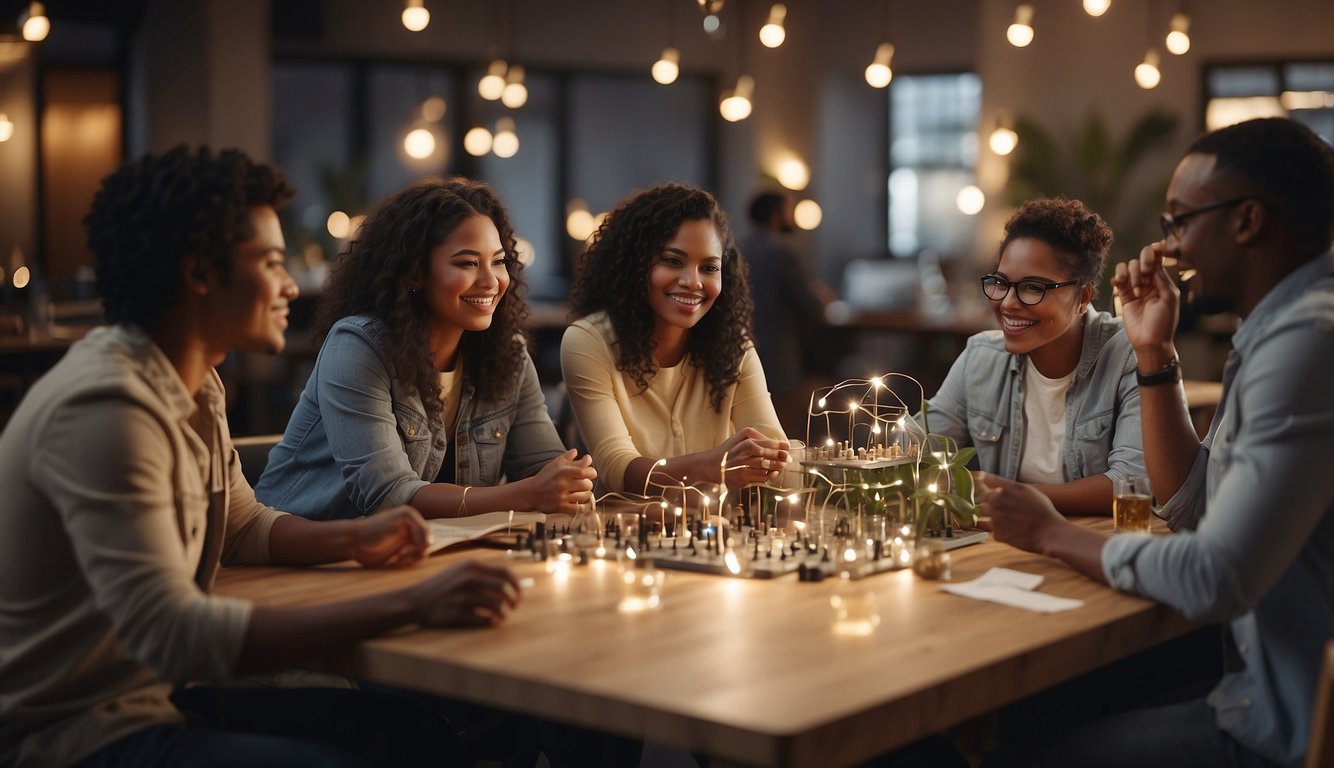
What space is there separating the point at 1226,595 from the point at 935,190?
1202 cm

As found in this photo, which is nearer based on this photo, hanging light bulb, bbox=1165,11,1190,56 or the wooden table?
the wooden table

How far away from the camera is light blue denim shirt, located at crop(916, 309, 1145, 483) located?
10.2 feet

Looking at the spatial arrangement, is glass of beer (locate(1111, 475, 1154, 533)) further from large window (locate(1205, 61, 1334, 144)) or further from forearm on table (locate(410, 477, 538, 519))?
large window (locate(1205, 61, 1334, 144))

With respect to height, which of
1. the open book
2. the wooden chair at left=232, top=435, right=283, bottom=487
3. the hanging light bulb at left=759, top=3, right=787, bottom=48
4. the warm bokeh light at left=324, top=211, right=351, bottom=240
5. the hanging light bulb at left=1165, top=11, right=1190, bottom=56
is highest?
the hanging light bulb at left=1165, top=11, right=1190, bottom=56

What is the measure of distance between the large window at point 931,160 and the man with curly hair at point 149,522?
464 inches

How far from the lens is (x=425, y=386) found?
119 inches

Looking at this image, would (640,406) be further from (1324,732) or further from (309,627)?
(1324,732)

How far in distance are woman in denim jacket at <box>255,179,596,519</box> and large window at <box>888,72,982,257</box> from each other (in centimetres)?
1058

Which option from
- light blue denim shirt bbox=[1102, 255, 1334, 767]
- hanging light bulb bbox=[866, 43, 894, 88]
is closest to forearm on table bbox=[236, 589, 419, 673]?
light blue denim shirt bbox=[1102, 255, 1334, 767]

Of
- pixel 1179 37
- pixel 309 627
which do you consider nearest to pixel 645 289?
pixel 309 627

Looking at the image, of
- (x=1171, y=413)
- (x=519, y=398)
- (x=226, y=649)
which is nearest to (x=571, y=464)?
(x=519, y=398)

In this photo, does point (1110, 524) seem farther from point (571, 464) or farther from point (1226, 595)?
point (571, 464)

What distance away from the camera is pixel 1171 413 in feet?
8.86

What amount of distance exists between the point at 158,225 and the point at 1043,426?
2.10 m
